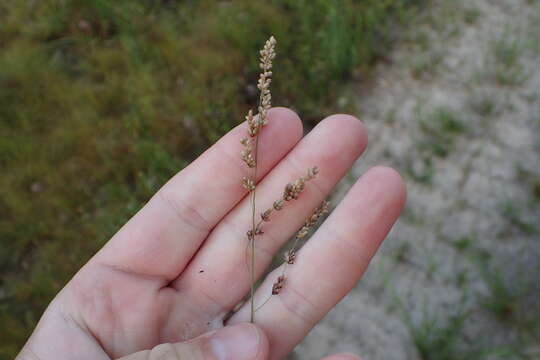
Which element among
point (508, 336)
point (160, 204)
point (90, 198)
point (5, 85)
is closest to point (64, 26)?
point (5, 85)

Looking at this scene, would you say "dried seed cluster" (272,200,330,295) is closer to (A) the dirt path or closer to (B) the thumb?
(B) the thumb

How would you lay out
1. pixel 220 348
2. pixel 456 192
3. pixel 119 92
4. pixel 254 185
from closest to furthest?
pixel 220 348
pixel 254 185
pixel 456 192
pixel 119 92

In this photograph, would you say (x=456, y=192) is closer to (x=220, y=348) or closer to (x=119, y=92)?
(x=220, y=348)

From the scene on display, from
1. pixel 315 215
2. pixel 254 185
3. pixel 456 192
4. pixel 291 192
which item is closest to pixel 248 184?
pixel 254 185

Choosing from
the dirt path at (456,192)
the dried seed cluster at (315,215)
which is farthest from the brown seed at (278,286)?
the dirt path at (456,192)

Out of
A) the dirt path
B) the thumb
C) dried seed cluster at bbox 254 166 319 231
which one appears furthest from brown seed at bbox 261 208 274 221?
the dirt path
